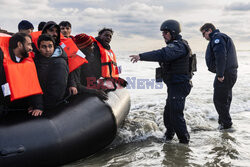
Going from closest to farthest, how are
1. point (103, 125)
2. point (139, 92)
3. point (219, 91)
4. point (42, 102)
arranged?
point (42, 102) < point (103, 125) < point (219, 91) < point (139, 92)

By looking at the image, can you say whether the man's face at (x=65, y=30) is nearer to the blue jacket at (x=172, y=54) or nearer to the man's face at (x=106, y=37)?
the man's face at (x=106, y=37)

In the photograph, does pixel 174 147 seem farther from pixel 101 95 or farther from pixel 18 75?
pixel 18 75

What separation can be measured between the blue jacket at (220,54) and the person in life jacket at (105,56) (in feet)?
5.62

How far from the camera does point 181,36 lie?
409cm

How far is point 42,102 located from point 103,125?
79 centimetres

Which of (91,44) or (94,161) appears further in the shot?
(91,44)

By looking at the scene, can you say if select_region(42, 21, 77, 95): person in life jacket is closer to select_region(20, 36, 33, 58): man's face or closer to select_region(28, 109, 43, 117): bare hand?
select_region(20, 36, 33, 58): man's face

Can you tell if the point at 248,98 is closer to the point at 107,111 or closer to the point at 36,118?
the point at 107,111

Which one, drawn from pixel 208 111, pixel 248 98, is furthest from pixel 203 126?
pixel 248 98

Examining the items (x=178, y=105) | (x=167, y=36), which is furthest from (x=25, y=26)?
(x=178, y=105)

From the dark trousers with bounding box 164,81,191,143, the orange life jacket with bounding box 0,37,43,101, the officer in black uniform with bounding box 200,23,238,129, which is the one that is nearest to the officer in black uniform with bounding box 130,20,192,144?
the dark trousers with bounding box 164,81,191,143

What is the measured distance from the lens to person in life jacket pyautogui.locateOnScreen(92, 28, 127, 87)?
180 inches

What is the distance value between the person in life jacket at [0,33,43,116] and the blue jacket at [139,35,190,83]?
55.4 inches

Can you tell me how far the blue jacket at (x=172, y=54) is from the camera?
3.78 m
